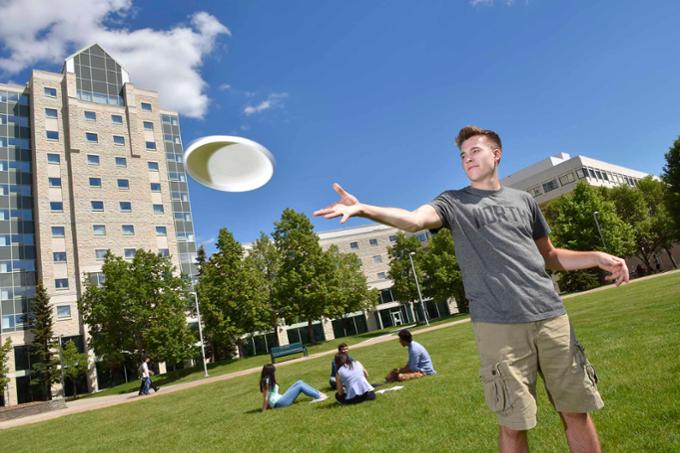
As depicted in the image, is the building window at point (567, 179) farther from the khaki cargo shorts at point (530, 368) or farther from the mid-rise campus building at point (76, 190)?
the khaki cargo shorts at point (530, 368)

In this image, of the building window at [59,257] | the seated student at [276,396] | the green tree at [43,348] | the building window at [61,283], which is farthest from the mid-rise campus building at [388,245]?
the seated student at [276,396]

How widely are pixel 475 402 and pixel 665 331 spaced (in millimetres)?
4871

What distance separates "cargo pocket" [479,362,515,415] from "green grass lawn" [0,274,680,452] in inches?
74.0

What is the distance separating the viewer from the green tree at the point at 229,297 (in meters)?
40.7

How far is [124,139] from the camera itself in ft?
187

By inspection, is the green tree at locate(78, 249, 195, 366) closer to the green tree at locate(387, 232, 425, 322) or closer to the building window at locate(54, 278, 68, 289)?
the building window at locate(54, 278, 68, 289)

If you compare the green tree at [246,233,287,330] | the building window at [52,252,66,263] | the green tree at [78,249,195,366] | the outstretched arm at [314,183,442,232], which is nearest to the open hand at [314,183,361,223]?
the outstretched arm at [314,183,442,232]

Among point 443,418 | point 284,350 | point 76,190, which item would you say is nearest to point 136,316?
point 284,350

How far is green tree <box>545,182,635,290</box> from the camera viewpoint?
152 feet

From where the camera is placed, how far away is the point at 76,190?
168 ft

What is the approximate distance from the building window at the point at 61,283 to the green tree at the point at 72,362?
8.07 metres

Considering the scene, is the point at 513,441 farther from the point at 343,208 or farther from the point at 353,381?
the point at 353,381

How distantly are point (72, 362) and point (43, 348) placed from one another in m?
3.88

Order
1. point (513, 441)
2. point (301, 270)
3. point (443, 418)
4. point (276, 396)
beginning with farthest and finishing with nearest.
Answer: point (301, 270)
point (276, 396)
point (443, 418)
point (513, 441)
